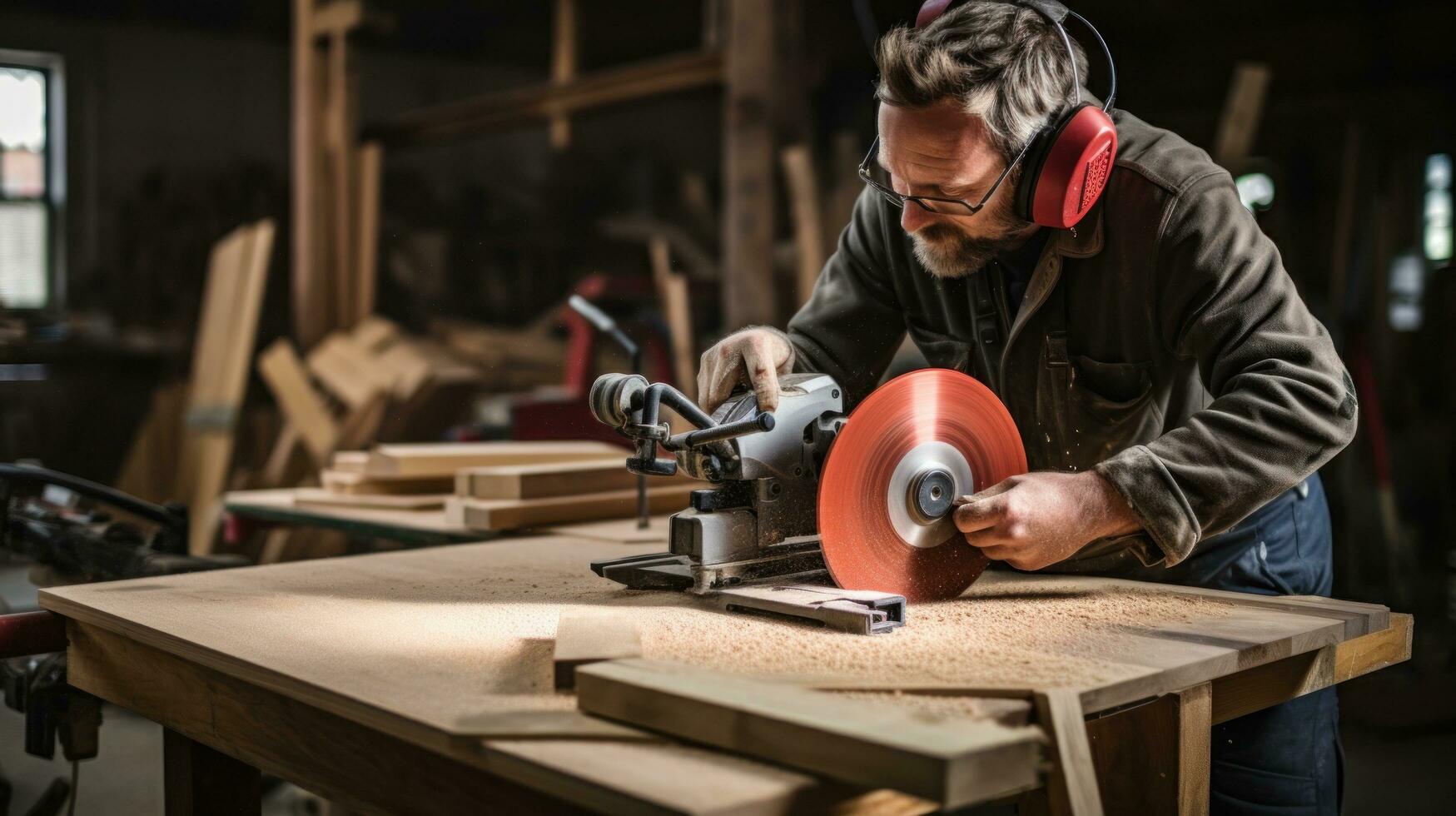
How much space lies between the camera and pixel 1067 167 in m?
1.77

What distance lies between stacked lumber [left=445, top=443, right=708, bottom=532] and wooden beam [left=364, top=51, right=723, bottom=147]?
2.37m

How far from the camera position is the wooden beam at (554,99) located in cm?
487

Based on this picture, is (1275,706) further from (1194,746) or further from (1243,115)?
(1243,115)

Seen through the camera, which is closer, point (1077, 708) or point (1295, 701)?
point (1077, 708)

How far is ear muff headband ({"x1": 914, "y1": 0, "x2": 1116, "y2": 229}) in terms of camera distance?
1.76 metres

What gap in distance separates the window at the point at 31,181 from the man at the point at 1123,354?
7182 millimetres

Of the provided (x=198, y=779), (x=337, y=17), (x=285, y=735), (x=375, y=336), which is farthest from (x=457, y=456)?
(x=337, y=17)

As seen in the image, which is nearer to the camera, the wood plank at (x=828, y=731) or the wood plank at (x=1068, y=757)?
the wood plank at (x=828, y=731)

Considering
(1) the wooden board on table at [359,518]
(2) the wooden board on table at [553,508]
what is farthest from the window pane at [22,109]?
(2) the wooden board on table at [553,508]

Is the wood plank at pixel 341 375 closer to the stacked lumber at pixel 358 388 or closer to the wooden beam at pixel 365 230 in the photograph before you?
the stacked lumber at pixel 358 388

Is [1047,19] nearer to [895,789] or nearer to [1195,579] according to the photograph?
[1195,579]

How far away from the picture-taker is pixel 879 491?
1.69 meters

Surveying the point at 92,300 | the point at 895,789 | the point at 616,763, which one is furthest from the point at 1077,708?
the point at 92,300

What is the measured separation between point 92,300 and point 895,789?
8.11 m
